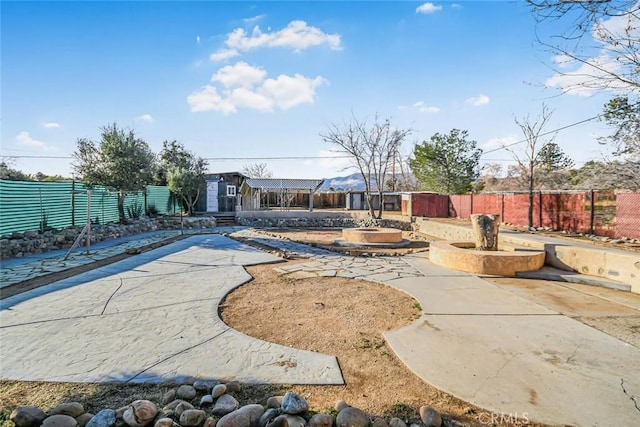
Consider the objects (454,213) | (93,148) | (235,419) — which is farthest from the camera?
(454,213)

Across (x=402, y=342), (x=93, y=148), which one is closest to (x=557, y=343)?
(x=402, y=342)

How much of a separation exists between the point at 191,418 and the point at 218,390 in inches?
13.0

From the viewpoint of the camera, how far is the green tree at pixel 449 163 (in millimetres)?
25812

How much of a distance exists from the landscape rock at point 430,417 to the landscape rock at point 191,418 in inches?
56.5

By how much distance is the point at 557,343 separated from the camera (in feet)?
10.7

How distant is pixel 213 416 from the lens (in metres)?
2.10

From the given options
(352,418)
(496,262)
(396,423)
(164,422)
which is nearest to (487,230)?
(496,262)

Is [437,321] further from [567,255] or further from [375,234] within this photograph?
[375,234]

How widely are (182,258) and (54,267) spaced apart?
2.56 m

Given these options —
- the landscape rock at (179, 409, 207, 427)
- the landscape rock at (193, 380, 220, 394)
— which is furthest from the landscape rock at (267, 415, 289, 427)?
the landscape rock at (193, 380, 220, 394)

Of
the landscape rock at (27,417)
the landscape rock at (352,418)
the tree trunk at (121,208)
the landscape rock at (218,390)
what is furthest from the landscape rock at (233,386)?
the tree trunk at (121,208)

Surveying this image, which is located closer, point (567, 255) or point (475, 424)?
point (475, 424)

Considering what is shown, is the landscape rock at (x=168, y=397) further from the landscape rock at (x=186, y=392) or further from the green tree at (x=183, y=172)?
the green tree at (x=183, y=172)

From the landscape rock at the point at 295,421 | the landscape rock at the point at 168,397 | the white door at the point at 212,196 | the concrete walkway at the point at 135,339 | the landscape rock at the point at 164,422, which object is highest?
the white door at the point at 212,196
